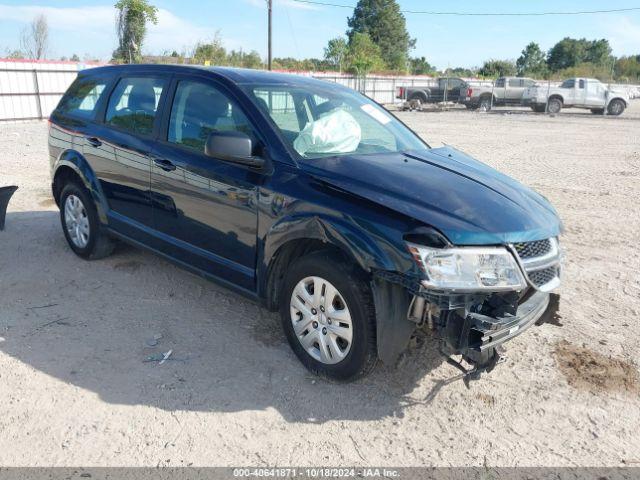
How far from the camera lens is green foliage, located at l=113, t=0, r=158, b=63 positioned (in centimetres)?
2577

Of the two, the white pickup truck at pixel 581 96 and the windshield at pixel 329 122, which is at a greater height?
the white pickup truck at pixel 581 96

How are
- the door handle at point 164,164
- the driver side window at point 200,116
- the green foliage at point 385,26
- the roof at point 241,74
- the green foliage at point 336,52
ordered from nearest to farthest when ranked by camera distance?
the driver side window at point 200,116 < the roof at point 241,74 < the door handle at point 164,164 < the green foliage at point 336,52 < the green foliage at point 385,26

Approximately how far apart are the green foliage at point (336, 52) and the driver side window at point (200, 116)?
140 feet

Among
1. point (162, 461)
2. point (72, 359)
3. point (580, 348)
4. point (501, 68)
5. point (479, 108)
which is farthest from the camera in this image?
point (501, 68)

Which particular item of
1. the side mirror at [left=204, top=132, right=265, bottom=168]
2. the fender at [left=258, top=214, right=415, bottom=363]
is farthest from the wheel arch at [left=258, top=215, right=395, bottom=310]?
the side mirror at [left=204, top=132, right=265, bottom=168]

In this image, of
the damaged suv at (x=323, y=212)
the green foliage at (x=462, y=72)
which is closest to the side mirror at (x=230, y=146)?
the damaged suv at (x=323, y=212)

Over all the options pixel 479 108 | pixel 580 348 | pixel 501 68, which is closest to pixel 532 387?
pixel 580 348

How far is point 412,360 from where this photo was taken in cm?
366

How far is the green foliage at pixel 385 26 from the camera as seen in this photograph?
75375mm

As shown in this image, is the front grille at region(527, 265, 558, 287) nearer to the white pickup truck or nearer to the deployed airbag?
the deployed airbag

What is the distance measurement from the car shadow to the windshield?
Result: 140 cm

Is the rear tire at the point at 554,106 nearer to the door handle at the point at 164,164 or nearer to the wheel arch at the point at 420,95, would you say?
the wheel arch at the point at 420,95

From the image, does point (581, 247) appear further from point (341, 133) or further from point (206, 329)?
point (206, 329)

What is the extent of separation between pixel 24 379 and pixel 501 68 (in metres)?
63.3
